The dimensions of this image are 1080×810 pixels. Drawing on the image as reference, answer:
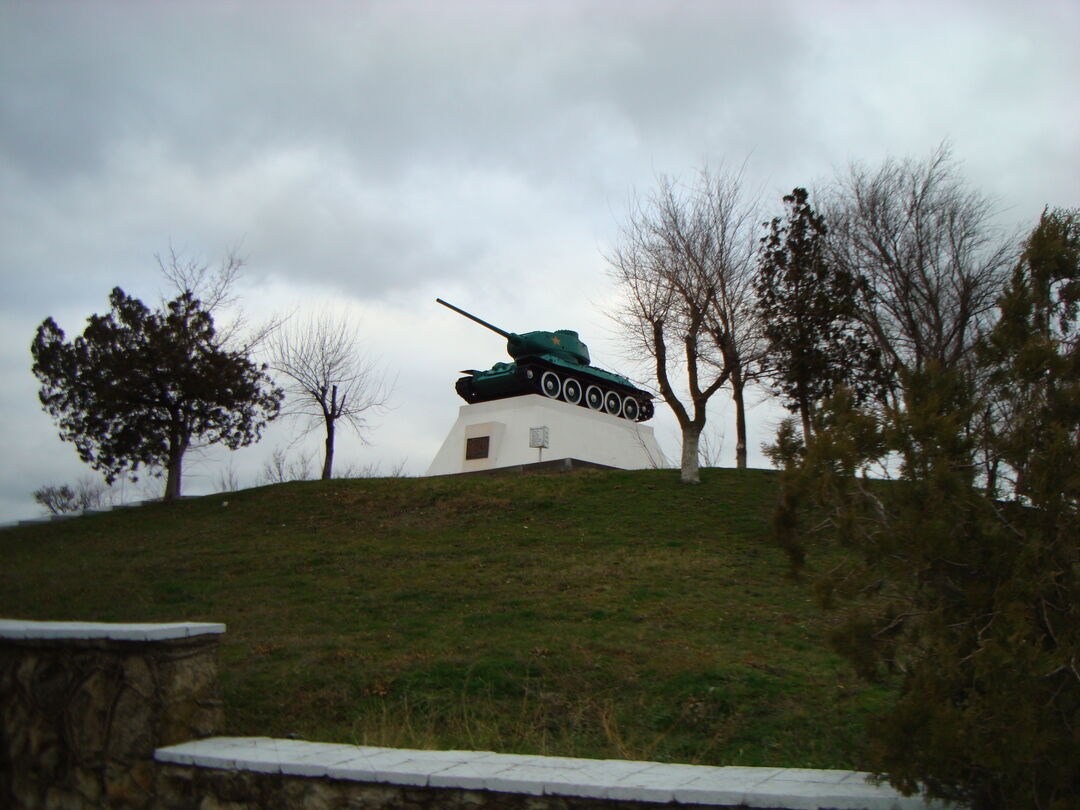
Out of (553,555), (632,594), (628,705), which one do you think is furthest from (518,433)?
(628,705)

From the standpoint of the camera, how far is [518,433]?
22922 millimetres

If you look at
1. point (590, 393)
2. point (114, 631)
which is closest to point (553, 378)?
point (590, 393)

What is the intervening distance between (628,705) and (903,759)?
3461mm

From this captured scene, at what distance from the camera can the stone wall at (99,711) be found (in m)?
4.62

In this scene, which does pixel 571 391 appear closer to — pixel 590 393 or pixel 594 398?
pixel 590 393

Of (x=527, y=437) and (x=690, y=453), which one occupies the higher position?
(x=527, y=437)

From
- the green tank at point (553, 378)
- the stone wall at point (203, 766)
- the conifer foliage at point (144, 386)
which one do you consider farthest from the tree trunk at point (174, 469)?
the stone wall at point (203, 766)

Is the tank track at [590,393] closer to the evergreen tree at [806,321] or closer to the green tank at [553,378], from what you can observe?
the green tank at [553,378]

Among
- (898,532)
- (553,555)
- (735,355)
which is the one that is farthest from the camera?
(735,355)

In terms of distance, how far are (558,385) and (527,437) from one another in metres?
2.61

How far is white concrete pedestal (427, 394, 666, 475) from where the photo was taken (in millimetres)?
22797

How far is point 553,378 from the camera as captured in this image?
24656 millimetres

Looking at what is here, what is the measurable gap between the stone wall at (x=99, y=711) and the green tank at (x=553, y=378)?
750 inches

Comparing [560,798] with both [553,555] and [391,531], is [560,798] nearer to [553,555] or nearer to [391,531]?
[553,555]
